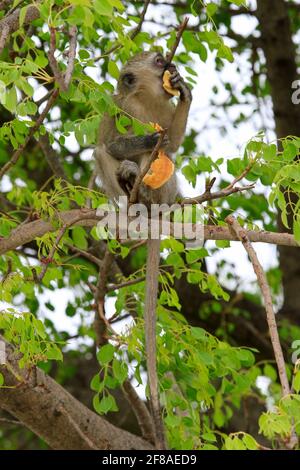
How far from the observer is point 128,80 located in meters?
5.68

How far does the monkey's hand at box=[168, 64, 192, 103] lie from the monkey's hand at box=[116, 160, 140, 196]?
51cm

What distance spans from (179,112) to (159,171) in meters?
0.76

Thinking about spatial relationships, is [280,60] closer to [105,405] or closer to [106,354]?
[106,354]

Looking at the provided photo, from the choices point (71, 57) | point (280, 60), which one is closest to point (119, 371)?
point (71, 57)

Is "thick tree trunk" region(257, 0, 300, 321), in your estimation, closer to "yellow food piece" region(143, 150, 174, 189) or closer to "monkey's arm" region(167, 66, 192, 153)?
"monkey's arm" region(167, 66, 192, 153)

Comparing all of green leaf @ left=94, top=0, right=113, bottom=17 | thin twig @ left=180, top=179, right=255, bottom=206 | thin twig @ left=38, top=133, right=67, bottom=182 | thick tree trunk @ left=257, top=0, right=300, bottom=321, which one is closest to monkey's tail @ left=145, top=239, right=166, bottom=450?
thin twig @ left=180, top=179, right=255, bottom=206

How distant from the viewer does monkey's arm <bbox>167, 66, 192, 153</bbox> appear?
5.11 m

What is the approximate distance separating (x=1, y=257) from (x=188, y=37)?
1646 mm

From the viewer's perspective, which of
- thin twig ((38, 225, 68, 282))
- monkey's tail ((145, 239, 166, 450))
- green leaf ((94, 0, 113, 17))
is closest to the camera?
green leaf ((94, 0, 113, 17))

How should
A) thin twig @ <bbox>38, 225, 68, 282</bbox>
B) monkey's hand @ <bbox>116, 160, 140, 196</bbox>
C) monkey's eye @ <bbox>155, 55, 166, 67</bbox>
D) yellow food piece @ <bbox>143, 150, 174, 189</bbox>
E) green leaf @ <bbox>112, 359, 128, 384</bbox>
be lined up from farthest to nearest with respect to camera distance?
monkey's eye @ <bbox>155, 55, 166, 67</bbox>
monkey's hand @ <bbox>116, 160, 140, 196</bbox>
yellow food piece @ <bbox>143, 150, 174, 189</bbox>
green leaf @ <bbox>112, 359, 128, 384</bbox>
thin twig @ <bbox>38, 225, 68, 282</bbox>

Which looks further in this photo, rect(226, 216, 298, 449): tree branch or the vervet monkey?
the vervet monkey

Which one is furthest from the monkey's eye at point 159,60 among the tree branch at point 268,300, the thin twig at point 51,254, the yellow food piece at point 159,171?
the tree branch at point 268,300
